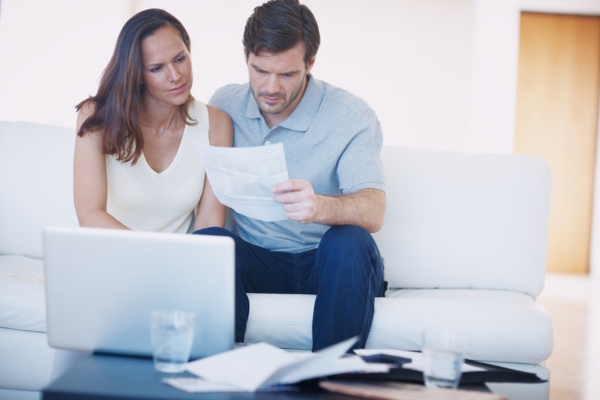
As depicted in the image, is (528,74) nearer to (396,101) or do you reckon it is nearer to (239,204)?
(396,101)

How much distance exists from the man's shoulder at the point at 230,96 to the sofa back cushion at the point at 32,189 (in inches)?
22.2

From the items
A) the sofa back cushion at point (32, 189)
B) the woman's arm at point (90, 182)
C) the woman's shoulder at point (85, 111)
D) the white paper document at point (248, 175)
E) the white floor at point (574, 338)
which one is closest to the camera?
the white paper document at point (248, 175)

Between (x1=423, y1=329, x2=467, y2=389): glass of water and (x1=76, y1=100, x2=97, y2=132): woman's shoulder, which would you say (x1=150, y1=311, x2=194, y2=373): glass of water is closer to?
(x1=423, y1=329, x2=467, y2=389): glass of water

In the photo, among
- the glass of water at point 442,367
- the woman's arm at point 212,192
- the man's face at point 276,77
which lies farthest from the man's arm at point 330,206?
the glass of water at point 442,367

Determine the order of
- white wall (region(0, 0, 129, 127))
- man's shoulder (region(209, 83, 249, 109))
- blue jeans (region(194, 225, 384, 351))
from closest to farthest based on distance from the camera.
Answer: blue jeans (region(194, 225, 384, 351))
man's shoulder (region(209, 83, 249, 109))
white wall (region(0, 0, 129, 127))

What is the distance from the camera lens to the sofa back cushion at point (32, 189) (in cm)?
237

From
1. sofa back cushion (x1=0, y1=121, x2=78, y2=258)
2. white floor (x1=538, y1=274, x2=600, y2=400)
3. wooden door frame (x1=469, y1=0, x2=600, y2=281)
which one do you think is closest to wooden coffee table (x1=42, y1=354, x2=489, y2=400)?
sofa back cushion (x1=0, y1=121, x2=78, y2=258)

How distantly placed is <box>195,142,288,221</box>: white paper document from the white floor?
146 centimetres

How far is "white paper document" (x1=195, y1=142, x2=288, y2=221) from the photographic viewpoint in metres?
1.51

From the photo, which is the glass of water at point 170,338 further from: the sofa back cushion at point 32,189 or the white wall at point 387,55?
the white wall at point 387,55

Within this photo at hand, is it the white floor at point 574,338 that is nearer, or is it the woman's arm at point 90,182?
the woman's arm at point 90,182

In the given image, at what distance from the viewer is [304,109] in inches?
82.9

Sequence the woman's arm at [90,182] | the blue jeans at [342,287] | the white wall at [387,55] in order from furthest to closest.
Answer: the white wall at [387,55]
the woman's arm at [90,182]
the blue jeans at [342,287]

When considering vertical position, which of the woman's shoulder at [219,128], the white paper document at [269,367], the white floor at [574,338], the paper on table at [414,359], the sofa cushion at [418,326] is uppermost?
the woman's shoulder at [219,128]
